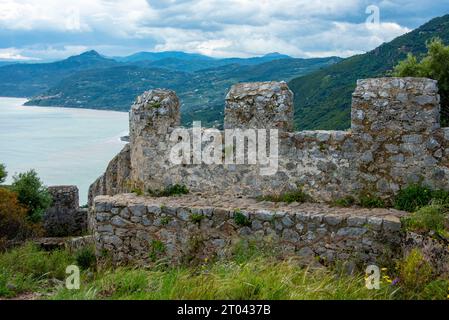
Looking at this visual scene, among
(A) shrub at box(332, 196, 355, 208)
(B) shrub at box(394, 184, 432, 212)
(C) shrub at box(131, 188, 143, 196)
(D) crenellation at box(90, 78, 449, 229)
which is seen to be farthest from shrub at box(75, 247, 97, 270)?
(B) shrub at box(394, 184, 432, 212)

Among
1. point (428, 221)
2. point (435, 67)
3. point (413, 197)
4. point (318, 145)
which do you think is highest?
point (435, 67)

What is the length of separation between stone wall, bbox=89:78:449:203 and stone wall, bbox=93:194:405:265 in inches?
15.9

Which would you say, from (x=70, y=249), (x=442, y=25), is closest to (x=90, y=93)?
(x=442, y=25)

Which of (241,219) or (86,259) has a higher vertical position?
(241,219)

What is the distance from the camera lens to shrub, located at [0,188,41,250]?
1689 cm

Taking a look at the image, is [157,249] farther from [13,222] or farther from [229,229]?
[13,222]

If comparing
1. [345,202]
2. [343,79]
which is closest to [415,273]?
[345,202]

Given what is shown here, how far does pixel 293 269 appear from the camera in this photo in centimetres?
598

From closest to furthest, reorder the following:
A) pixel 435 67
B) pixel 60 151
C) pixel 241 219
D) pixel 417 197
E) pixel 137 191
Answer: pixel 417 197, pixel 241 219, pixel 137 191, pixel 435 67, pixel 60 151

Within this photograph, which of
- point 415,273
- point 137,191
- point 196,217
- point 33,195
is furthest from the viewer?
point 33,195

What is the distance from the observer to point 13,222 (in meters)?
17.4

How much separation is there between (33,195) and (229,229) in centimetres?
1356
